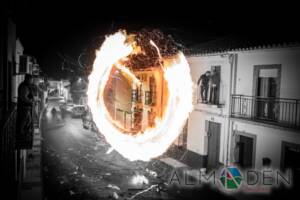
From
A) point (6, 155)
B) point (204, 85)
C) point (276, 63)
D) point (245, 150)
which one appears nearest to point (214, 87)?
point (204, 85)

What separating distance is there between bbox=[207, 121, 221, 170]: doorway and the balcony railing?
207cm

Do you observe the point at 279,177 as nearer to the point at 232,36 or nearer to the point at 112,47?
the point at 232,36

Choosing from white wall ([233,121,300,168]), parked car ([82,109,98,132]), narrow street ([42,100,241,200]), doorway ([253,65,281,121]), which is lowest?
narrow street ([42,100,241,200])

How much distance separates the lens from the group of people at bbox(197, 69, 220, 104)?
21.0m

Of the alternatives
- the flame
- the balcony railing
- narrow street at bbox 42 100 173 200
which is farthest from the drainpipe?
narrow street at bbox 42 100 173 200

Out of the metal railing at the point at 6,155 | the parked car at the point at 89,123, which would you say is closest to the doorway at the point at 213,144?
the parked car at the point at 89,123

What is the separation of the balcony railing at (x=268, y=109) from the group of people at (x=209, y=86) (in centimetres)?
169

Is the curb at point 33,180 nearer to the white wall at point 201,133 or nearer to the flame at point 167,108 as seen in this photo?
the flame at point 167,108

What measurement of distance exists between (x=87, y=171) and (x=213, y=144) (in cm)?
891

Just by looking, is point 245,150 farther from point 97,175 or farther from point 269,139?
point 97,175

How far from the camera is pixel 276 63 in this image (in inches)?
669

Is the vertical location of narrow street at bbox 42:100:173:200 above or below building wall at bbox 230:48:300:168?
below

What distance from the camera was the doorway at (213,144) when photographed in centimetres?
2100

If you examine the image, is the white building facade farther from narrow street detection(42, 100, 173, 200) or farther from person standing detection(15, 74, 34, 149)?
person standing detection(15, 74, 34, 149)
